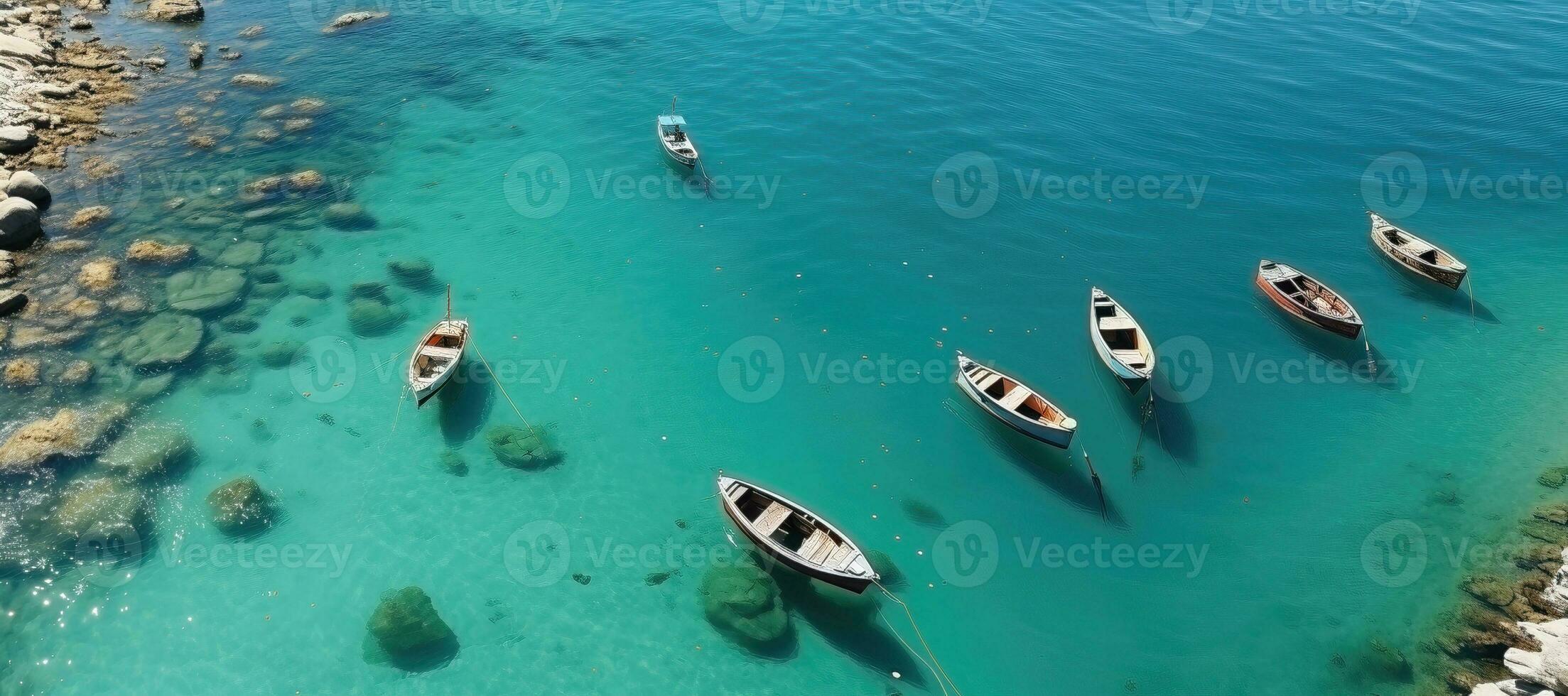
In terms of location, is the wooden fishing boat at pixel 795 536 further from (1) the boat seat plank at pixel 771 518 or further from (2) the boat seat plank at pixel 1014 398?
(2) the boat seat plank at pixel 1014 398

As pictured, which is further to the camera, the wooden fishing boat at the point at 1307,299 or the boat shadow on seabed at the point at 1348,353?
the wooden fishing boat at the point at 1307,299

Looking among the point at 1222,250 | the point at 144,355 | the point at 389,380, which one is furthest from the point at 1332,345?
the point at 144,355

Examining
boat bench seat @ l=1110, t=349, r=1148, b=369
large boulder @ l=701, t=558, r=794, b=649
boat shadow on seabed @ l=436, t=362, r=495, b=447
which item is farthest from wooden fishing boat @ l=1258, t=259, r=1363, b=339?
boat shadow on seabed @ l=436, t=362, r=495, b=447

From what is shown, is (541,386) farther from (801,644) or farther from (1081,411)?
→ (1081,411)
